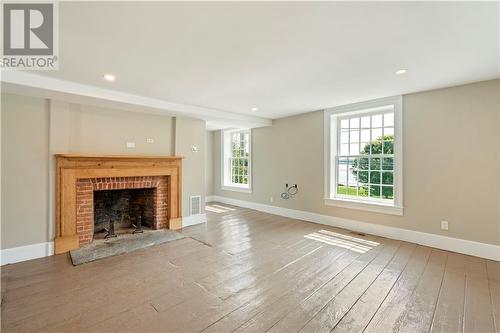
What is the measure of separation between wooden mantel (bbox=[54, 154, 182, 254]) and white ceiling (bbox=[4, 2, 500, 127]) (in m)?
1.16

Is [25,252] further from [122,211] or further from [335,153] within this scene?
[335,153]

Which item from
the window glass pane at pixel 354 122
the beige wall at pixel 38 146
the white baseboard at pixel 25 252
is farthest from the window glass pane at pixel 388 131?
the white baseboard at pixel 25 252

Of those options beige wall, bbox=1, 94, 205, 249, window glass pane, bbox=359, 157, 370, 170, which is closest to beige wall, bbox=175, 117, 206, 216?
beige wall, bbox=1, 94, 205, 249

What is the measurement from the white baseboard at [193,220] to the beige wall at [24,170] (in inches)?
84.9

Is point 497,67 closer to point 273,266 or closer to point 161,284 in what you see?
point 273,266

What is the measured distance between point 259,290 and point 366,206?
290cm

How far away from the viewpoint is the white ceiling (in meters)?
1.72

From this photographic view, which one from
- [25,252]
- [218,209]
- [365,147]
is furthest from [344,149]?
[25,252]

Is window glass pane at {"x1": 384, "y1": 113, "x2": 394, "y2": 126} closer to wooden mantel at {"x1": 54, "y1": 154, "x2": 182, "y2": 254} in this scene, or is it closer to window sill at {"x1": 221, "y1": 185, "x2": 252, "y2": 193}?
window sill at {"x1": 221, "y1": 185, "x2": 252, "y2": 193}

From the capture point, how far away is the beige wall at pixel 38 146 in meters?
3.05

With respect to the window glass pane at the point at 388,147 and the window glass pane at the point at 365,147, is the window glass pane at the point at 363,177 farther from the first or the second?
the window glass pane at the point at 388,147

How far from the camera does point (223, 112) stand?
4.88 meters

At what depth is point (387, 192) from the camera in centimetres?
415

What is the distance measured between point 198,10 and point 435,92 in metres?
3.78
